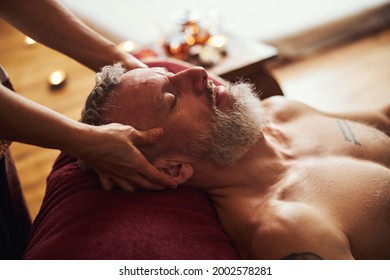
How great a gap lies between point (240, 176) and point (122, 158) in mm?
433

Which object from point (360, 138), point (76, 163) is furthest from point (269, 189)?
point (76, 163)

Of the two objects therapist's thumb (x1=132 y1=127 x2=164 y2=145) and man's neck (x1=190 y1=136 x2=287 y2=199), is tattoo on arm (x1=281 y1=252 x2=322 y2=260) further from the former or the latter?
therapist's thumb (x1=132 y1=127 x2=164 y2=145)

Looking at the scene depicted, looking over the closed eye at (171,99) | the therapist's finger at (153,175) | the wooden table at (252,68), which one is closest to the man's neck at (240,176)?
the therapist's finger at (153,175)

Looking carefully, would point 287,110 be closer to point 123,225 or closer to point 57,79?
point 123,225

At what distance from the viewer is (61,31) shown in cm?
136

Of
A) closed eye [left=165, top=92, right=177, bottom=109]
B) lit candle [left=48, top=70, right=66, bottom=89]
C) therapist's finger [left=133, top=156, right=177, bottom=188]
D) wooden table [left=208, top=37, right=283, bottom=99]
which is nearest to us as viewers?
therapist's finger [left=133, top=156, right=177, bottom=188]

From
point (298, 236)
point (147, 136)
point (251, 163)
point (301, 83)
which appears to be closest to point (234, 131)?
point (251, 163)

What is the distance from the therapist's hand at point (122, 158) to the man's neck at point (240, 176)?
14 centimetres

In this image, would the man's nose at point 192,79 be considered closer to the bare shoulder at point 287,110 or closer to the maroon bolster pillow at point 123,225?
the maroon bolster pillow at point 123,225

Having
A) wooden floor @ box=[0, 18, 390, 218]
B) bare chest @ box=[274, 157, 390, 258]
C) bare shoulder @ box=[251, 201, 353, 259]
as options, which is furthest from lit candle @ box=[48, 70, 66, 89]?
bare shoulder @ box=[251, 201, 353, 259]

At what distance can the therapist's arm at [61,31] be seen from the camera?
1329 mm

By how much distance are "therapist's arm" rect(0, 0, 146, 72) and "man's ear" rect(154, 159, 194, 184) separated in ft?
1.41

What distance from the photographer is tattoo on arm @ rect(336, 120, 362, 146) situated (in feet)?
4.47
